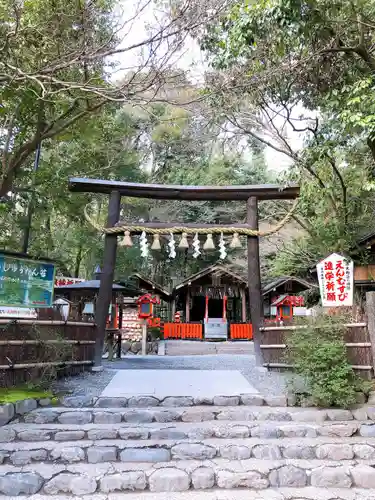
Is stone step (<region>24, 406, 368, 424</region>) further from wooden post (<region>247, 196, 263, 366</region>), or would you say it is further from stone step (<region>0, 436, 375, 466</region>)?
wooden post (<region>247, 196, 263, 366</region>)

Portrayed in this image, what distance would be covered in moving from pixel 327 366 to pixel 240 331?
51.0 feet

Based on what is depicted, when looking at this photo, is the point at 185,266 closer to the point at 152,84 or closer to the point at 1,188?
the point at 1,188

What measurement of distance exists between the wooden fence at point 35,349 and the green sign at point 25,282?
1.11ft

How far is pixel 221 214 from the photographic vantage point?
25.8 metres

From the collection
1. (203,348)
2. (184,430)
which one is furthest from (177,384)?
(203,348)

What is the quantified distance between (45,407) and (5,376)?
2.69ft

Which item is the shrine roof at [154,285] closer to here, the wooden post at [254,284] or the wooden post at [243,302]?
the wooden post at [243,302]

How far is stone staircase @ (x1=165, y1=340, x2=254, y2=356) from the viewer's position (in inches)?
707

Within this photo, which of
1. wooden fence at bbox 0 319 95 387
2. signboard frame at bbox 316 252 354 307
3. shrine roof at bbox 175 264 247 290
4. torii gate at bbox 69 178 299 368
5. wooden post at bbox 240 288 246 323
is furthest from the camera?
wooden post at bbox 240 288 246 323

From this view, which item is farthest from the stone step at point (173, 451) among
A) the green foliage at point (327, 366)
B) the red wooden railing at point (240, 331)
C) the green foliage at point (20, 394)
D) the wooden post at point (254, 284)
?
the red wooden railing at point (240, 331)

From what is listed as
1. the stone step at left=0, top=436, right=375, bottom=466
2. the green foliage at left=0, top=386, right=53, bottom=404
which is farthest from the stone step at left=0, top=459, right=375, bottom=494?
the green foliage at left=0, top=386, right=53, bottom=404

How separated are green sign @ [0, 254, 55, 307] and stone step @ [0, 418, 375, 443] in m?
2.02

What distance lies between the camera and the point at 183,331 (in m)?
21.0

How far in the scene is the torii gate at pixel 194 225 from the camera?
9180 millimetres
